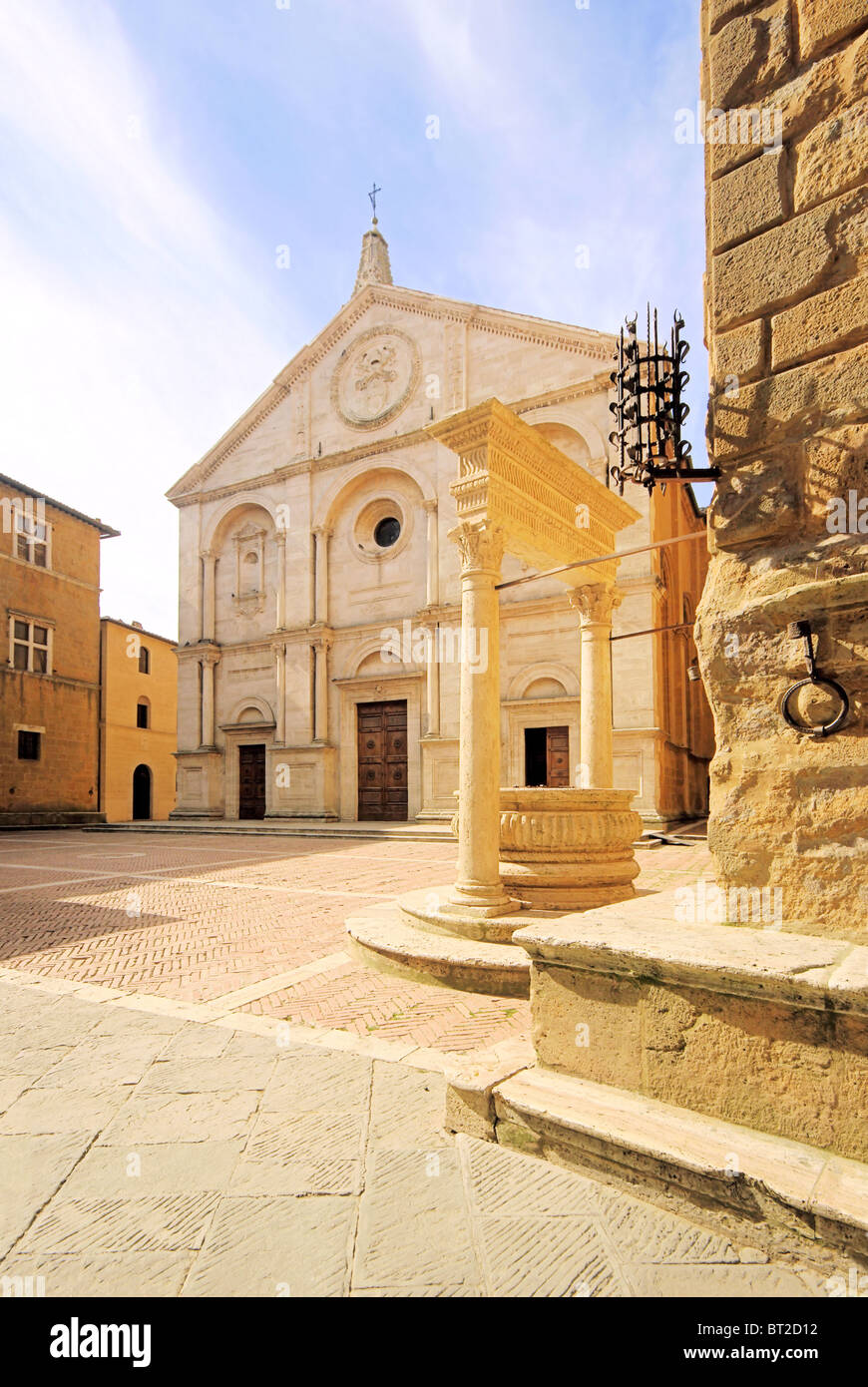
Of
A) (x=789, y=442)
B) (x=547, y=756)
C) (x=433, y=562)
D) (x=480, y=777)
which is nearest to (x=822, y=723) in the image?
(x=789, y=442)

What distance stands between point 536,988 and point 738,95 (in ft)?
11.9

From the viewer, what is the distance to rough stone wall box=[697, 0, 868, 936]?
2629mm

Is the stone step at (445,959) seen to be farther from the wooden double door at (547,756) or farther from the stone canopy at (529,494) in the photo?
the wooden double door at (547,756)

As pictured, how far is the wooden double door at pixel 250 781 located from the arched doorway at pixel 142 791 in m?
11.0

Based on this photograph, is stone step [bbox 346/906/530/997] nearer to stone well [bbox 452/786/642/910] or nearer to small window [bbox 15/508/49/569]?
stone well [bbox 452/786/642/910]

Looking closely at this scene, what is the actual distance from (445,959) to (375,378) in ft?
68.9

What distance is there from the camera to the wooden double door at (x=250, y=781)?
2370 cm

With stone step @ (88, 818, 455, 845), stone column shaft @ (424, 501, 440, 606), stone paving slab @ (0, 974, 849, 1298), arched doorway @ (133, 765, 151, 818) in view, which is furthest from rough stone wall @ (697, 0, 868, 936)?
arched doorway @ (133, 765, 151, 818)

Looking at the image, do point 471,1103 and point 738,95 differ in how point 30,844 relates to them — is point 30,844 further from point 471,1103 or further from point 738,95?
point 738,95

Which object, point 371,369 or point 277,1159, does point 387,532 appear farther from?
point 277,1159

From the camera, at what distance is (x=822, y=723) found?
104 inches

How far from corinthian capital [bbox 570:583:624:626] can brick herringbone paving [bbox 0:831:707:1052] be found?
3.11 m

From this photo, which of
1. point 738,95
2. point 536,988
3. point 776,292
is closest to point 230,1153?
point 536,988

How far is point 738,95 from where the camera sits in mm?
3016
